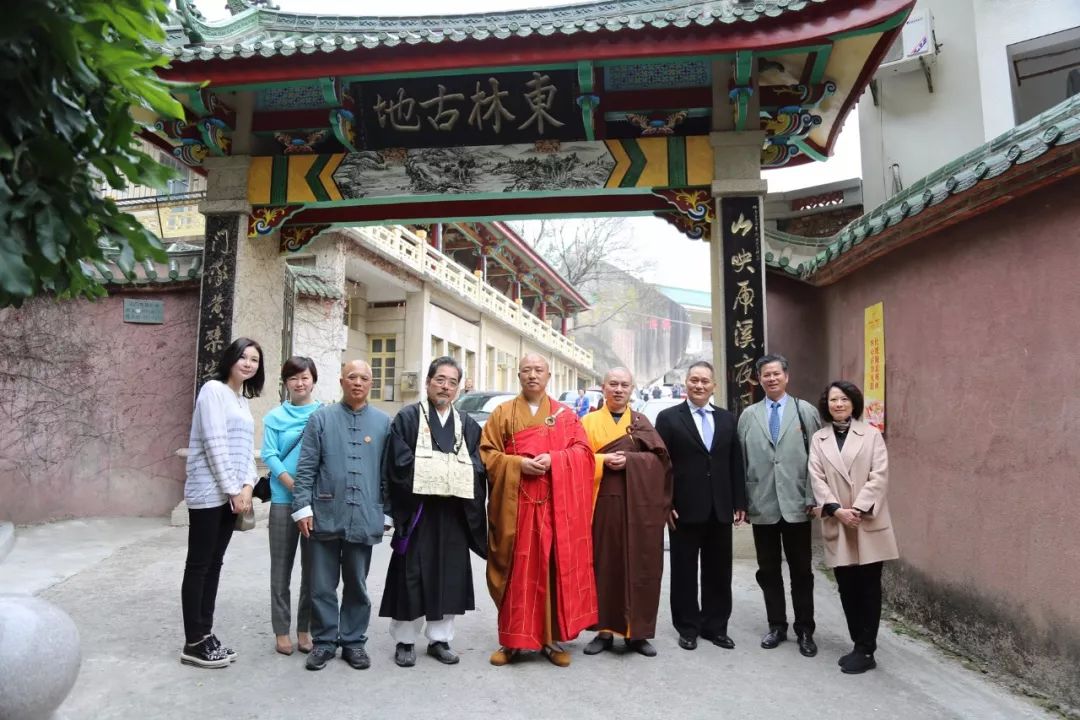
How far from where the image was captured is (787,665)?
378 centimetres

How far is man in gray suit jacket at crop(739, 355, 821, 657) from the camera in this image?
13.2 feet

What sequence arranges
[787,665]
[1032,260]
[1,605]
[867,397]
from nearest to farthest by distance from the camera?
[1,605] → [1032,260] → [787,665] → [867,397]

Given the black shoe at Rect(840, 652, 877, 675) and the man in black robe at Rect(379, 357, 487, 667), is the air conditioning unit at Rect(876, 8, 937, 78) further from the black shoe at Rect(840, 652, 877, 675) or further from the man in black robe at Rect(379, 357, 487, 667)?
the man in black robe at Rect(379, 357, 487, 667)

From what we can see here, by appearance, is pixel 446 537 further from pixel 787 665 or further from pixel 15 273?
pixel 15 273

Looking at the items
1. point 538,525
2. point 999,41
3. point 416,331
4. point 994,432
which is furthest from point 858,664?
point 416,331

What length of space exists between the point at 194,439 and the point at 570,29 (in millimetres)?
4124

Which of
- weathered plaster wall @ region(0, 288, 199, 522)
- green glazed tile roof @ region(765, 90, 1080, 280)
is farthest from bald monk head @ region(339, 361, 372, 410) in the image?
weathered plaster wall @ region(0, 288, 199, 522)

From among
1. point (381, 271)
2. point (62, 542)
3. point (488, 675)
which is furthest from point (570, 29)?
point (381, 271)

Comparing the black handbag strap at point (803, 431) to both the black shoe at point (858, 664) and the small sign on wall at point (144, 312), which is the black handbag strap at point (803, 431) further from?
the small sign on wall at point (144, 312)

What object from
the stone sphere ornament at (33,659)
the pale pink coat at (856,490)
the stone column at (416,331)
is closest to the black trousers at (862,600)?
the pale pink coat at (856,490)

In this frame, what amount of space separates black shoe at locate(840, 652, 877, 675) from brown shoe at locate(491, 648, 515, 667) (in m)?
1.66

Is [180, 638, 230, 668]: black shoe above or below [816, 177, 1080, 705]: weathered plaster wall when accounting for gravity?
below

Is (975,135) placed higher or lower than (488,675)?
higher

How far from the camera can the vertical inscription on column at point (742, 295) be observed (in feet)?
20.4
